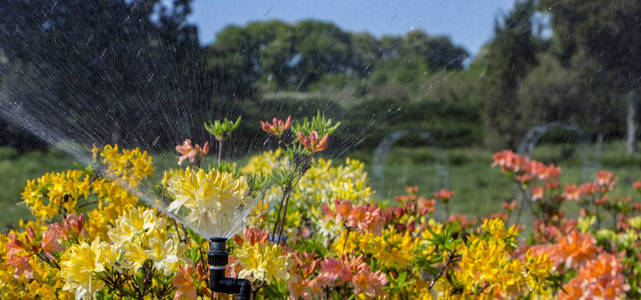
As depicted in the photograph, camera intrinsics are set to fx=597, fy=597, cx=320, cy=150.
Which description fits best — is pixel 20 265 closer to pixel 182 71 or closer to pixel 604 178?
pixel 182 71

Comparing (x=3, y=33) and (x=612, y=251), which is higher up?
(x=3, y=33)

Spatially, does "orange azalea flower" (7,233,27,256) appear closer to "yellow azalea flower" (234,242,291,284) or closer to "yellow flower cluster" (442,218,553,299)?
"yellow azalea flower" (234,242,291,284)

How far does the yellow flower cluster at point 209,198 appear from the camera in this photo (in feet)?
3.02

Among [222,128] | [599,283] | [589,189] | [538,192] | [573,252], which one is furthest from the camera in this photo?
[538,192]

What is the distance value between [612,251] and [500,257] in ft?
4.09

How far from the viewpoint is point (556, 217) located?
2.68 m

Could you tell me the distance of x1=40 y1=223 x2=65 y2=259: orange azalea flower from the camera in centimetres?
113

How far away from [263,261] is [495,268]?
49 cm

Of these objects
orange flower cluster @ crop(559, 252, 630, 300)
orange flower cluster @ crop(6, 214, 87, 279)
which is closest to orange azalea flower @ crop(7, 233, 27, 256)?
orange flower cluster @ crop(6, 214, 87, 279)

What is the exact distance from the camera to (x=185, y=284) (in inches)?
38.6

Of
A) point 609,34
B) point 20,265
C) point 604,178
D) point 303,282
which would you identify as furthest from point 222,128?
point 609,34

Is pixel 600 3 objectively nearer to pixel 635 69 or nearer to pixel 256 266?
pixel 635 69

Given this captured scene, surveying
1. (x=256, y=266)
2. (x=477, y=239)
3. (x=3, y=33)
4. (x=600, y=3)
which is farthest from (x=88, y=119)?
(x=600, y=3)

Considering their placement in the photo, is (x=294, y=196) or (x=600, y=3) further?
(x=600, y=3)
